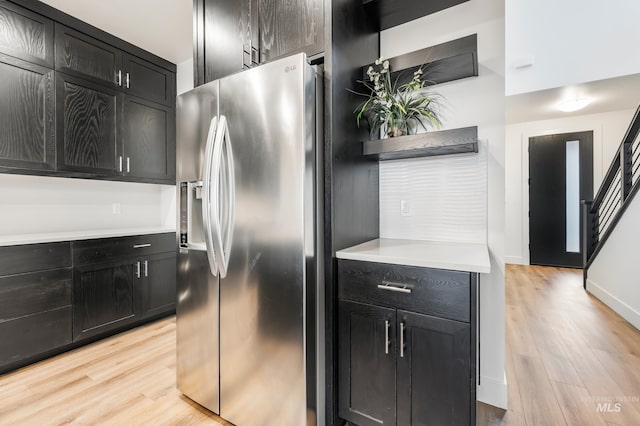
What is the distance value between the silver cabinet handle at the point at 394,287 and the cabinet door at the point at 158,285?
2497 millimetres

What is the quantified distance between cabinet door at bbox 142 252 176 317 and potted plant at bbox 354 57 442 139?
8.05 feet

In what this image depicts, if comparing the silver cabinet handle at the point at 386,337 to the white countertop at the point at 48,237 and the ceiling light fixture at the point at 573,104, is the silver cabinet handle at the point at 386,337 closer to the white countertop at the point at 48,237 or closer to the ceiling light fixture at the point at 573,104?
the white countertop at the point at 48,237

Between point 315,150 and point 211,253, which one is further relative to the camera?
point 211,253

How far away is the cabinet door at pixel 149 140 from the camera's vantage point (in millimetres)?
2918

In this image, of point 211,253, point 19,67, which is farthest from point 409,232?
point 19,67

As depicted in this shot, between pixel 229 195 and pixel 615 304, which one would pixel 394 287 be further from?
pixel 615 304

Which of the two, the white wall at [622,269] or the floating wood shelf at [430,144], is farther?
the white wall at [622,269]

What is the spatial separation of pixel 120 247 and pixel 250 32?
218cm

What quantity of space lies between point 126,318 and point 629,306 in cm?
480

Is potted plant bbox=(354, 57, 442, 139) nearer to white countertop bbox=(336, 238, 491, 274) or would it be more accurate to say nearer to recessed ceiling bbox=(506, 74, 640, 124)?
white countertop bbox=(336, 238, 491, 274)

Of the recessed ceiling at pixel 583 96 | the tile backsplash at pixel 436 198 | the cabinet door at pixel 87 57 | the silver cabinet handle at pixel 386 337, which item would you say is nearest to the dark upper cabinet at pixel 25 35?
the cabinet door at pixel 87 57

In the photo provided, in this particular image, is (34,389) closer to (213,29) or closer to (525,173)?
(213,29)

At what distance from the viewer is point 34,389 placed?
6.08 feet

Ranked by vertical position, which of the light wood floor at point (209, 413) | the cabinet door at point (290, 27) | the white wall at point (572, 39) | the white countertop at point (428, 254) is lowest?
the light wood floor at point (209, 413)
